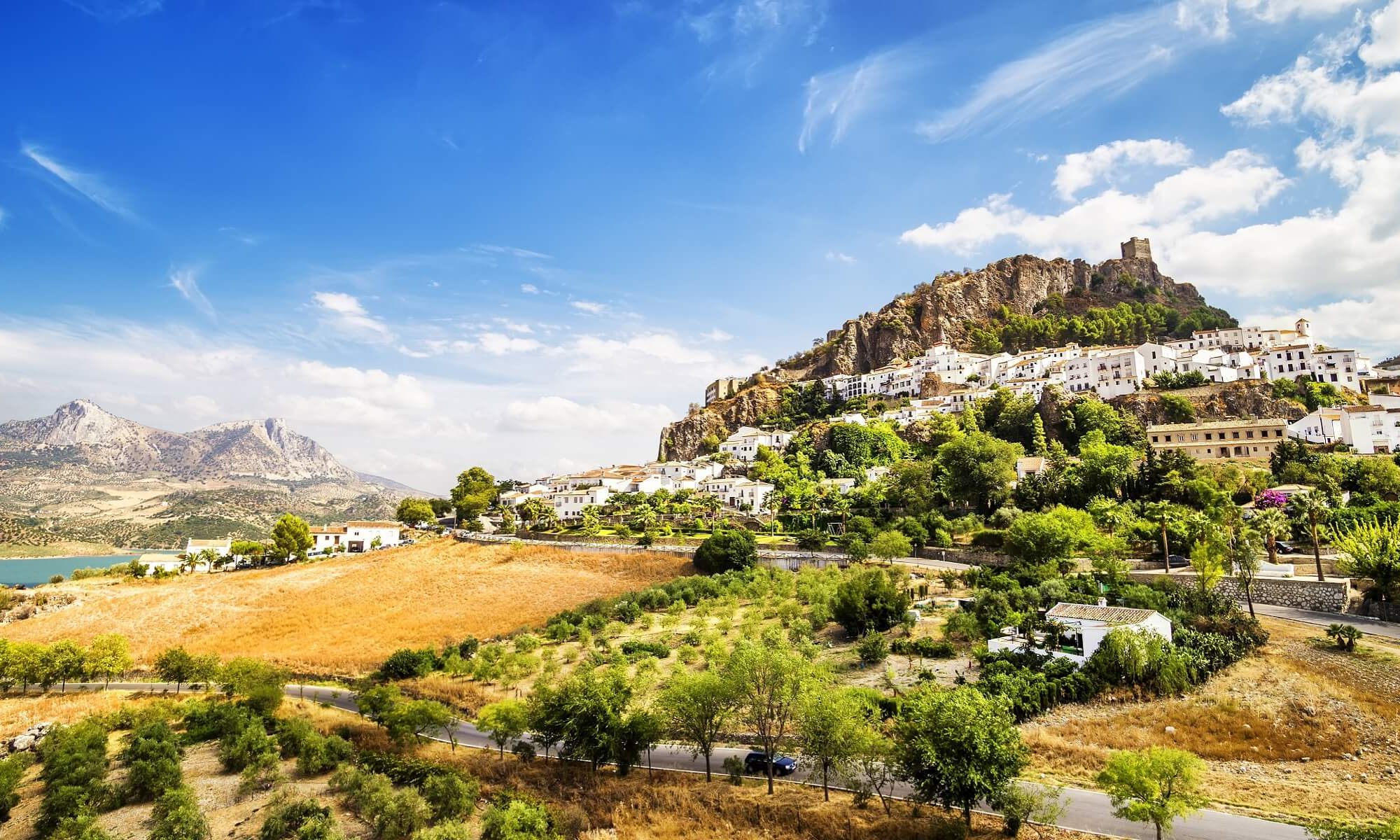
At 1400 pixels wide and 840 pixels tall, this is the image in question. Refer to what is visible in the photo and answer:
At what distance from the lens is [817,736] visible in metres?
22.3

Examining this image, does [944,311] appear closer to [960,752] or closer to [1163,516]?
[1163,516]

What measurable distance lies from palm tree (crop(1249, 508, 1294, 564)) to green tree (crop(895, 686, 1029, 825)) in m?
29.4

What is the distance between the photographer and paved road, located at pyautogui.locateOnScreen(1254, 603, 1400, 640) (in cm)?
3175

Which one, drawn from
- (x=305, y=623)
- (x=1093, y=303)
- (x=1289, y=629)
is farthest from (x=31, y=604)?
(x=1093, y=303)

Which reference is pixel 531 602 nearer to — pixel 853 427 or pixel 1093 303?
pixel 853 427

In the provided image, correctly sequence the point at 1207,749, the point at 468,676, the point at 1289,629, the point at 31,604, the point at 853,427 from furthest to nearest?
Answer: the point at 853,427, the point at 31,604, the point at 468,676, the point at 1289,629, the point at 1207,749

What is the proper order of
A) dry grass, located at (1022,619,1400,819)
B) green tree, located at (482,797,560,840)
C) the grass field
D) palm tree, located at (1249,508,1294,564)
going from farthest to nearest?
1. the grass field
2. palm tree, located at (1249,508,1294,564)
3. dry grass, located at (1022,619,1400,819)
4. green tree, located at (482,797,560,840)

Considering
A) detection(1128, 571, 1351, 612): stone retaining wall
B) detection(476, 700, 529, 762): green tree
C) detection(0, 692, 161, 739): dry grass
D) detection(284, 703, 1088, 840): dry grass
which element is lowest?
detection(0, 692, 161, 739): dry grass

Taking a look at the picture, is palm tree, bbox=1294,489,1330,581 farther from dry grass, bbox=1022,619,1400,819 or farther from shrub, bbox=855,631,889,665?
shrub, bbox=855,631,889,665

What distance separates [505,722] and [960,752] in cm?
1708

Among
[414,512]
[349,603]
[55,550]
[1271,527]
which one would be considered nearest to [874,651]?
[1271,527]

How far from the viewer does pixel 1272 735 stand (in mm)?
24359

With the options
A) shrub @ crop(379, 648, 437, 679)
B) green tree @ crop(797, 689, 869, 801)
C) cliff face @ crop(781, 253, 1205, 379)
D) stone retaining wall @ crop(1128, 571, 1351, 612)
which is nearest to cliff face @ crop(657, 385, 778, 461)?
cliff face @ crop(781, 253, 1205, 379)

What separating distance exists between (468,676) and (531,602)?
1758 cm
